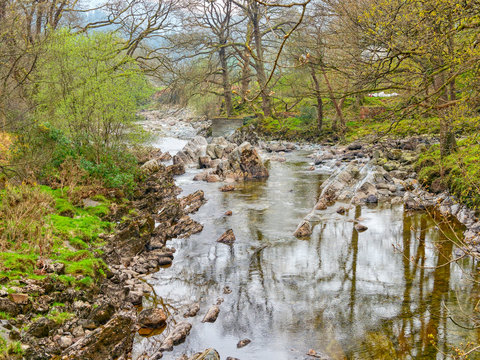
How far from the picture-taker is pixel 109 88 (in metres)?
13.8

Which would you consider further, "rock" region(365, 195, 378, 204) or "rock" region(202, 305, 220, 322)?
"rock" region(365, 195, 378, 204)

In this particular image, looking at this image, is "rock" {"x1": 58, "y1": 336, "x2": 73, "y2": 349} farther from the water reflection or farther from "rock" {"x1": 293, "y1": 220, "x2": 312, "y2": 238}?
"rock" {"x1": 293, "y1": 220, "x2": 312, "y2": 238}

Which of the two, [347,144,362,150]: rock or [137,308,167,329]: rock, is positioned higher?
[347,144,362,150]: rock

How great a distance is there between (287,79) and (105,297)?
2106 centimetres

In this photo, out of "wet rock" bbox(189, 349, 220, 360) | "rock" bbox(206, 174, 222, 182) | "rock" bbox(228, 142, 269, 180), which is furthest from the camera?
"rock" bbox(228, 142, 269, 180)

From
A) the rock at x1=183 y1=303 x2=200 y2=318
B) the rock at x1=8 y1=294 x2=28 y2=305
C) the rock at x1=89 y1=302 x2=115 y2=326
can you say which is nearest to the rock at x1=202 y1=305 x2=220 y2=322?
the rock at x1=183 y1=303 x2=200 y2=318

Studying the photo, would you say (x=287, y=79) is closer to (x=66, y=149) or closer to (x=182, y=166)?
(x=182, y=166)

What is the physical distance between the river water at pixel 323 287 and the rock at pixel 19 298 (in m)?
1.92

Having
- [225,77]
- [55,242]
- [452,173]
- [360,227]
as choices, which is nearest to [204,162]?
[360,227]

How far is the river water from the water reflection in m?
0.02

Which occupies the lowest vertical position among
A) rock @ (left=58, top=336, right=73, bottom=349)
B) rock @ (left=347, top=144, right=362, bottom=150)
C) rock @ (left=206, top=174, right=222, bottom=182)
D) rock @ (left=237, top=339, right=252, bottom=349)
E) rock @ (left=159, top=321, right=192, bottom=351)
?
rock @ (left=237, top=339, right=252, bottom=349)

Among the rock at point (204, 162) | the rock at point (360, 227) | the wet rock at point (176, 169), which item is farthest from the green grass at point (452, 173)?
the wet rock at point (176, 169)

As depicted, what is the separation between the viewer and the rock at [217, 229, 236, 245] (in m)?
10.9

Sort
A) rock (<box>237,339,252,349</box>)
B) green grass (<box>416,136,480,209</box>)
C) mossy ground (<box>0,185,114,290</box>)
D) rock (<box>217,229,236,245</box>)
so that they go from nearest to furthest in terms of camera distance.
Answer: rock (<box>237,339,252,349</box>), mossy ground (<box>0,185,114,290</box>), green grass (<box>416,136,480,209</box>), rock (<box>217,229,236,245</box>)
